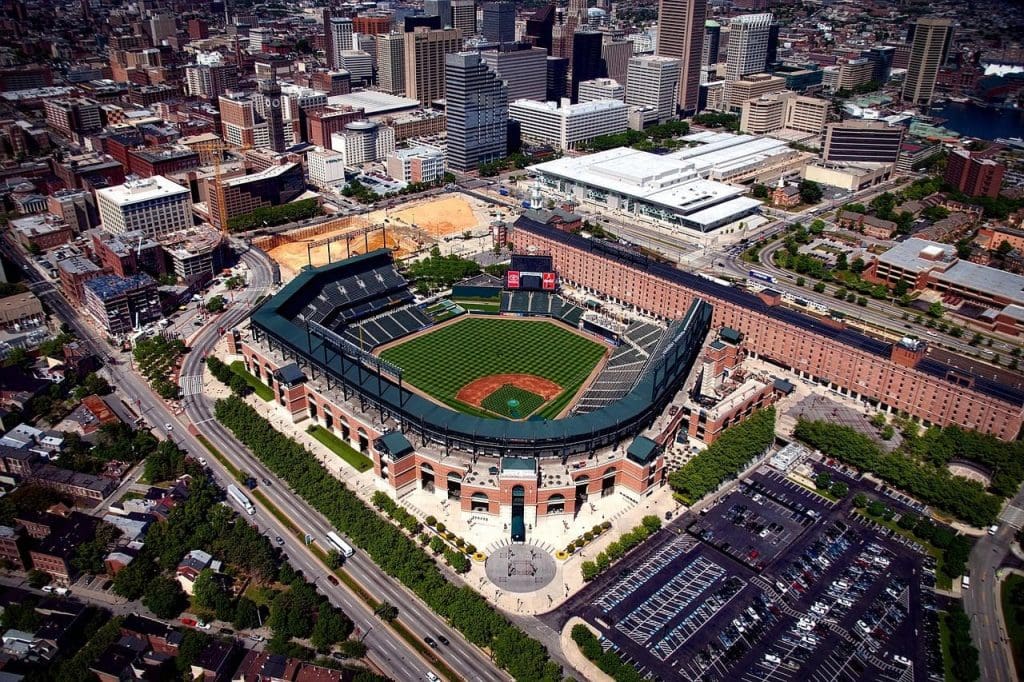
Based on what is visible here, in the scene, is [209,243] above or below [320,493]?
above

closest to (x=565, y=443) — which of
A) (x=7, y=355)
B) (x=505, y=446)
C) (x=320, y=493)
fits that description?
(x=505, y=446)

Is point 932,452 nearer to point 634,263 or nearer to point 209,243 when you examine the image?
point 634,263

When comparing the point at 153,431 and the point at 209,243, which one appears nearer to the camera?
the point at 153,431

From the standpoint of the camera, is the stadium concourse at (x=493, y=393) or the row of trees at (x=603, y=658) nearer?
the row of trees at (x=603, y=658)

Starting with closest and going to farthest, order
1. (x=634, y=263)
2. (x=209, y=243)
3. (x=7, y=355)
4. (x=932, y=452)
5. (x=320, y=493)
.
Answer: (x=320, y=493) → (x=932, y=452) → (x=7, y=355) → (x=634, y=263) → (x=209, y=243)

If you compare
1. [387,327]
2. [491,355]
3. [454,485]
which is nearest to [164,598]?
[454,485]

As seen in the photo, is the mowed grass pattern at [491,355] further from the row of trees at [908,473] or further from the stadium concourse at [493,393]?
the row of trees at [908,473]

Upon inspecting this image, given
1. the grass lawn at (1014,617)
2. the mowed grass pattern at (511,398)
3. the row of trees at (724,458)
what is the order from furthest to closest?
the mowed grass pattern at (511,398)
the row of trees at (724,458)
the grass lawn at (1014,617)

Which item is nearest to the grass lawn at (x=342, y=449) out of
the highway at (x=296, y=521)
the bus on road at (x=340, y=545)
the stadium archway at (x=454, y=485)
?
the highway at (x=296, y=521)
